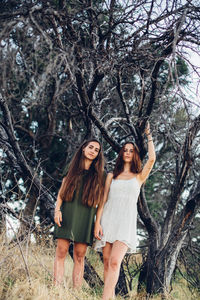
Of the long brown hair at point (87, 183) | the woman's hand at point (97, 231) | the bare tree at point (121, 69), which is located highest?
the bare tree at point (121, 69)

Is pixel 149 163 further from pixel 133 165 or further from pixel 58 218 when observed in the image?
pixel 58 218

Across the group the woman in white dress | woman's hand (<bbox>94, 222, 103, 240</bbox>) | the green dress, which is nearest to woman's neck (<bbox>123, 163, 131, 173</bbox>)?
the woman in white dress

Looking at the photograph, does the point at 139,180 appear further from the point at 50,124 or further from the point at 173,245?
the point at 50,124

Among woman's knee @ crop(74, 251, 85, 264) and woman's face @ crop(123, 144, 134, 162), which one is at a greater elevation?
woman's face @ crop(123, 144, 134, 162)

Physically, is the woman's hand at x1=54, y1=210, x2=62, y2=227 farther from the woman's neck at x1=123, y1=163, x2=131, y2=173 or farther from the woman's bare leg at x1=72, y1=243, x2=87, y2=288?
the woman's neck at x1=123, y1=163, x2=131, y2=173

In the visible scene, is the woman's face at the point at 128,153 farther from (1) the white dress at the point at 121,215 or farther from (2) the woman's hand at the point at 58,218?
(2) the woman's hand at the point at 58,218

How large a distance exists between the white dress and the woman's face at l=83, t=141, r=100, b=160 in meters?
0.36

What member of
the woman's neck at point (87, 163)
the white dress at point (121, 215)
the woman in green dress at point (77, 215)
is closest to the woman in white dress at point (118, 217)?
the white dress at point (121, 215)

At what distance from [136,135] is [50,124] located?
4892mm

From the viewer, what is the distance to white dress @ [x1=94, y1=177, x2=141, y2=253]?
3.42 m

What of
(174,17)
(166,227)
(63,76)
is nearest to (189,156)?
(166,227)

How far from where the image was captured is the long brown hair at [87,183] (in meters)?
3.54

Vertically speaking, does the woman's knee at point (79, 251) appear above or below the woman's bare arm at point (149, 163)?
below

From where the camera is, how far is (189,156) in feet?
13.9
